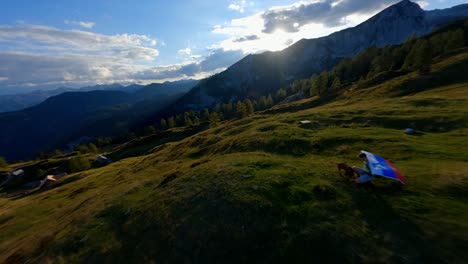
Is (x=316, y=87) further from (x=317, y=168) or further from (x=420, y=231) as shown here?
(x=420, y=231)

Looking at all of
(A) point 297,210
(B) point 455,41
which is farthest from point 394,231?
(B) point 455,41

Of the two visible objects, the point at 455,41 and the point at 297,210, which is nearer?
the point at 297,210

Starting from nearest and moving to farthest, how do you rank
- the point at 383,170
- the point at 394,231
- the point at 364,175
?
the point at 394,231, the point at 383,170, the point at 364,175

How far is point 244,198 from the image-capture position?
2217 cm

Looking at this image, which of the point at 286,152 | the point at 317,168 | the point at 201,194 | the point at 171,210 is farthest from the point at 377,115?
the point at 171,210

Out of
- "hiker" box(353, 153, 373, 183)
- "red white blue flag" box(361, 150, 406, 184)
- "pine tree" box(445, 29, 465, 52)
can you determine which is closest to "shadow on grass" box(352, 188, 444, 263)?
"hiker" box(353, 153, 373, 183)

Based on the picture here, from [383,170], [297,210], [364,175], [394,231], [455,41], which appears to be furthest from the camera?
[455,41]

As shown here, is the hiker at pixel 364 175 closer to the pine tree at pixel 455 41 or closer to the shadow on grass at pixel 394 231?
the shadow on grass at pixel 394 231

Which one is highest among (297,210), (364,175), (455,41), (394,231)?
(455,41)

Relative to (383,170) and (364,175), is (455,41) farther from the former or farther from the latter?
(364,175)

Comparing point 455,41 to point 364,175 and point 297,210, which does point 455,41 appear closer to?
point 364,175

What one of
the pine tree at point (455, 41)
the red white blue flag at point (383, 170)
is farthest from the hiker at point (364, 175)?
the pine tree at point (455, 41)

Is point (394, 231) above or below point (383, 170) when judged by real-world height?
below

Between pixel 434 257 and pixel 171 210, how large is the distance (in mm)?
19783
